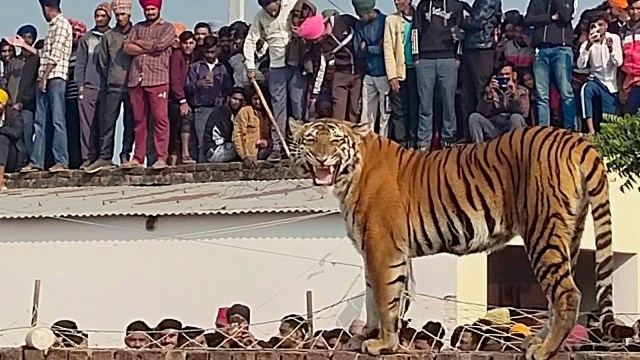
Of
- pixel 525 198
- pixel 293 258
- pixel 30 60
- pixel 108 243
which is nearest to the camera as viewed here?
pixel 525 198

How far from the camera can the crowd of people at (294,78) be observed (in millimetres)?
12922

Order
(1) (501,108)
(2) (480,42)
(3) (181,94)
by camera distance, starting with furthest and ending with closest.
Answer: (3) (181,94) → (2) (480,42) → (1) (501,108)

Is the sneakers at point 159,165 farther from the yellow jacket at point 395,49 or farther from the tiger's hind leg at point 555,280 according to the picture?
the tiger's hind leg at point 555,280

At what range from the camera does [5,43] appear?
53.4 feet

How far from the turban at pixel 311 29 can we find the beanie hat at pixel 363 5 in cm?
45

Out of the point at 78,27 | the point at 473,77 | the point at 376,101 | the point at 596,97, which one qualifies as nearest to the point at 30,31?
the point at 78,27

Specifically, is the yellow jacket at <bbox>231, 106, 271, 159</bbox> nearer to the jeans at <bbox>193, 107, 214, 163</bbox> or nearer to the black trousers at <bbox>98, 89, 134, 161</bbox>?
the jeans at <bbox>193, 107, 214, 163</bbox>

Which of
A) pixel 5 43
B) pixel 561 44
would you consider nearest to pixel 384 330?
pixel 561 44

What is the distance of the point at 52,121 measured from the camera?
1574 centimetres

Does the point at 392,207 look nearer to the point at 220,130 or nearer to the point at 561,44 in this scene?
the point at 561,44

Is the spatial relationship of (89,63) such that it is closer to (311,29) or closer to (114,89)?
(114,89)

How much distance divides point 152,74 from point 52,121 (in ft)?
5.41

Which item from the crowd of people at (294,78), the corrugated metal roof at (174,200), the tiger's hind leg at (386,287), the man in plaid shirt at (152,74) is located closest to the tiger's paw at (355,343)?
the tiger's hind leg at (386,287)

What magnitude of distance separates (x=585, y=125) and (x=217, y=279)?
395 cm
